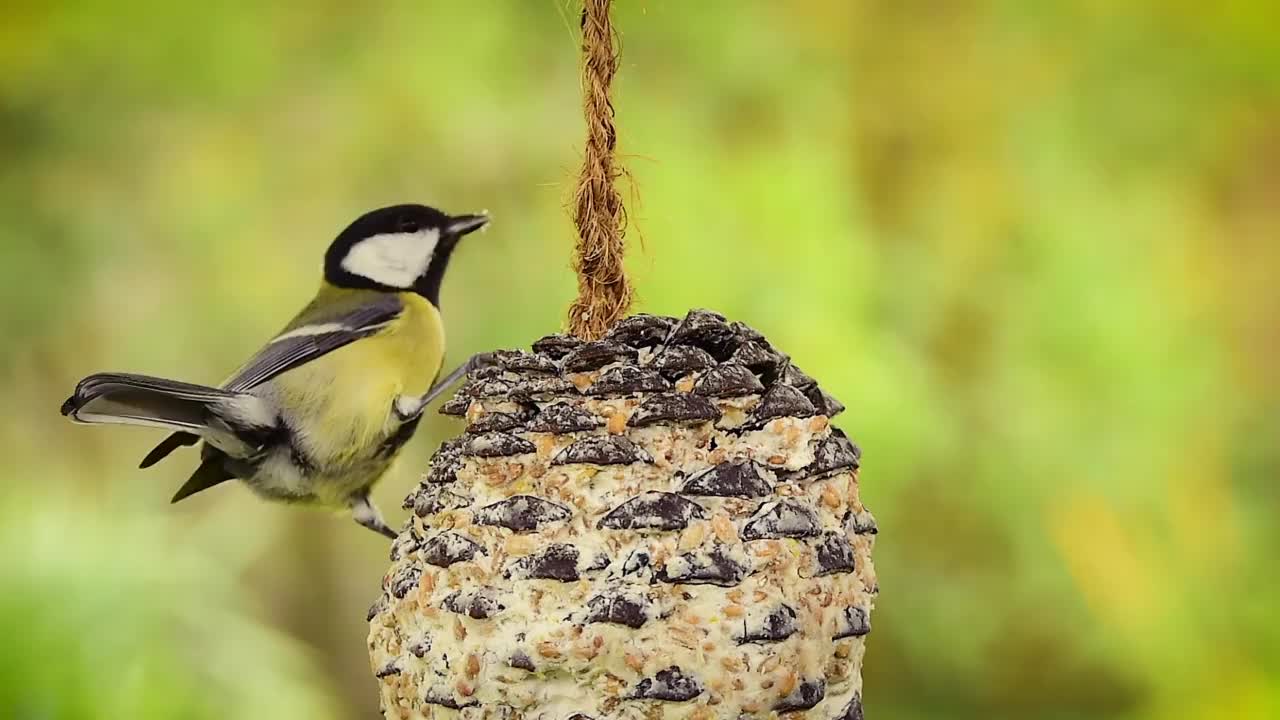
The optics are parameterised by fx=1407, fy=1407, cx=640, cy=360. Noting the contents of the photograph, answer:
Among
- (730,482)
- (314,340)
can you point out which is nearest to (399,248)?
(314,340)

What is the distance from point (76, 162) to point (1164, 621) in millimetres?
1608

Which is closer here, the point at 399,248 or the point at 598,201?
the point at 598,201

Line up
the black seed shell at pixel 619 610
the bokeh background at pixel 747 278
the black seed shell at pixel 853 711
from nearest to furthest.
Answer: the black seed shell at pixel 619 610
the black seed shell at pixel 853 711
the bokeh background at pixel 747 278

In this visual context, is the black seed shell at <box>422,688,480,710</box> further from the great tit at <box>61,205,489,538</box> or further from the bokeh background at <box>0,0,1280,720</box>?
the bokeh background at <box>0,0,1280,720</box>

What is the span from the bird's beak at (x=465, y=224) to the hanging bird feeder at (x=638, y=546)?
12.6 inches

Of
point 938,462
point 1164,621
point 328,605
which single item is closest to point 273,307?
point 328,605

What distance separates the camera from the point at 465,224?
135 centimetres

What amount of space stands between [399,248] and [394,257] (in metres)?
0.01

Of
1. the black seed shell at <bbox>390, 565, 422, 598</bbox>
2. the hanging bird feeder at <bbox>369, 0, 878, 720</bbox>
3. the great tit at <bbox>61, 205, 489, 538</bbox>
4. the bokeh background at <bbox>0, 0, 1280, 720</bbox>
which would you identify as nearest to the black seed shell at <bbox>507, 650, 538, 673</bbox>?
the hanging bird feeder at <bbox>369, 0, 878, 720</bbox>

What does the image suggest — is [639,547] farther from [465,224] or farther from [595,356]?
[465,224]

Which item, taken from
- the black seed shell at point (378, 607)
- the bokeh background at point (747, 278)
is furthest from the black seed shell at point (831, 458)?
the bokeh background at point (747, 278)

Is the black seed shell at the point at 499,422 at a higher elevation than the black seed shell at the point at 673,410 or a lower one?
lower

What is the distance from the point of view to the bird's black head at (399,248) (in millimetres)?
1352

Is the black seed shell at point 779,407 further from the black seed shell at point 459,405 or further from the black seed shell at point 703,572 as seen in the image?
the black seed shell at point 459,405
